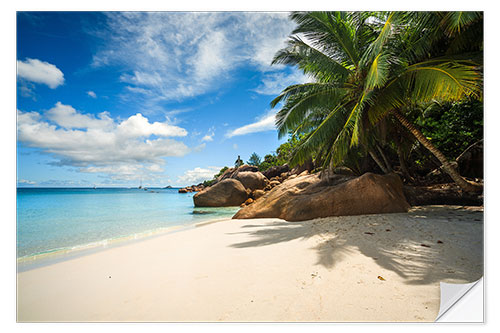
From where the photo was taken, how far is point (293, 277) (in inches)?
77.1

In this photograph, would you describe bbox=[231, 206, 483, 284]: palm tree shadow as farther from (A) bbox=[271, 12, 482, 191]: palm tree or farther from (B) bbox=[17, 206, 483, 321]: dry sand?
(A) bbox=[271, 12, 482, 191]: palm tree

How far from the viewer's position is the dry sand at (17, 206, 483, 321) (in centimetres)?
156

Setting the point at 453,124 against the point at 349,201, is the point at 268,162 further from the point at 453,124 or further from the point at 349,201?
the point at 349,201

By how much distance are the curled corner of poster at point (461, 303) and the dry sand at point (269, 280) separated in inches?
2.5

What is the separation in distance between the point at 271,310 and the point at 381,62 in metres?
4.08

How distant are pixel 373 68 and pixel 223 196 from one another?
1142cm

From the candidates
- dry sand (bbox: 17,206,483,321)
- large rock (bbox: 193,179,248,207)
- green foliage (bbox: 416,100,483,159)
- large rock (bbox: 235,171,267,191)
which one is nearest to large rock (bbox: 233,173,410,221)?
dry sand (bbox: 17,206,483,321)

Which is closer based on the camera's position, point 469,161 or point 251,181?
point 469,161

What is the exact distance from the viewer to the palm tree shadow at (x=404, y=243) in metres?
1.99

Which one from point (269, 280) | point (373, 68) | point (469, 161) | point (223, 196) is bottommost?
point (223, 196)

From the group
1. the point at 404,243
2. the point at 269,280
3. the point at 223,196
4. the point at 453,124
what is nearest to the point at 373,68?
the point at 404,243

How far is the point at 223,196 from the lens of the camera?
44.0ft

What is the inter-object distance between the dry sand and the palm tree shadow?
0.01 m

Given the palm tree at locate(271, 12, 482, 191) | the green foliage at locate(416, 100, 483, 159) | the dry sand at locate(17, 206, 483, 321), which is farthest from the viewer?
the green foliage at locate(416, 100, 483, 159)
